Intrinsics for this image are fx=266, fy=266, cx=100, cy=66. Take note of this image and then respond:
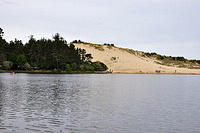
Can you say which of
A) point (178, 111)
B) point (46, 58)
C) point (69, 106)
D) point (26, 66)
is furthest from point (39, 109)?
point (46, 58)

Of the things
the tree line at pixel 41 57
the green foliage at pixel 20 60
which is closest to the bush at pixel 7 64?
the tree line at pixel 41 57

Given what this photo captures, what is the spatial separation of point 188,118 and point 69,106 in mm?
14992

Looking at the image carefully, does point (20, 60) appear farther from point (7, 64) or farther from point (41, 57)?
point (41, 57)

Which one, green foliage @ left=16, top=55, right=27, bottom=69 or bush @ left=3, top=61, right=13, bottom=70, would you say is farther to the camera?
green foliage @ left=16, top=55, right=27, bottom=69

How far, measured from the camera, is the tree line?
15550cm

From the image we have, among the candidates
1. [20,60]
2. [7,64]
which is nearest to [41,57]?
[20,60]

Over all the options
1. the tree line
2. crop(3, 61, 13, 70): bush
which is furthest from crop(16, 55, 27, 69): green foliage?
crop(3, 61, 13, 70): bush

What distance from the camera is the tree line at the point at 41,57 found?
155500 millimetres

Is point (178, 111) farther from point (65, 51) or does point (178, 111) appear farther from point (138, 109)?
point (65, 51)

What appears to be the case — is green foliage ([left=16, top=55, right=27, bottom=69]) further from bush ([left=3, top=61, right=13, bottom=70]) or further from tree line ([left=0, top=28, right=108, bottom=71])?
bush ([left=3, top=61, right=13, bottom=70])

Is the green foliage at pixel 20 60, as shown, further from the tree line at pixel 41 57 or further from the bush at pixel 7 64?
the bush at pixel 7 64

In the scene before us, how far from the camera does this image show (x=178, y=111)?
33094 millimetres

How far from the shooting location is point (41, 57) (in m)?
167

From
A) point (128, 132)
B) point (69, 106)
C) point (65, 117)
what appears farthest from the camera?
point (69, 106)
